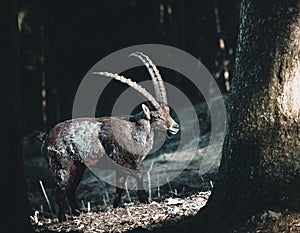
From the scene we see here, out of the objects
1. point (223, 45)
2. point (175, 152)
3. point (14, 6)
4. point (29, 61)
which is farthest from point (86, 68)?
point (14, 6)

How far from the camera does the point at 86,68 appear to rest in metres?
18.4

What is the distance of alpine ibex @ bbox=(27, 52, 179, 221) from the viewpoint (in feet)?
23.5

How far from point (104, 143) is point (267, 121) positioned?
8.91 feet

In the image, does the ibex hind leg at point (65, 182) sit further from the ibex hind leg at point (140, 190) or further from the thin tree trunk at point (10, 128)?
the thin tree trunk at point (10, 128)

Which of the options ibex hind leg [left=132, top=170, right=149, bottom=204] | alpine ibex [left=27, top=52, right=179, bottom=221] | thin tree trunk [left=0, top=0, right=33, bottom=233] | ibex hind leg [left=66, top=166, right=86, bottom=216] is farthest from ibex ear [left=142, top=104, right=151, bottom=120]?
thin tree trunk [left=0, top=0, right=33, bottom=233]

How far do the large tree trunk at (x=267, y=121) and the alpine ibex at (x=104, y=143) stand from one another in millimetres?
2407

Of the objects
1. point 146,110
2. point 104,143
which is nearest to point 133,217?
point 104,143

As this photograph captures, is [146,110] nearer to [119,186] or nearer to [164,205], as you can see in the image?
[119,186]

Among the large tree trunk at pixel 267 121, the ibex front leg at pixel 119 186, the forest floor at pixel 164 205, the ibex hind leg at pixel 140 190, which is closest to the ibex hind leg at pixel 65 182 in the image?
the forest floor at pixel 164 205

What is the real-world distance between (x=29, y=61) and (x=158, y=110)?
10231mm

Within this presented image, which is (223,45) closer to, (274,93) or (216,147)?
(216,147)

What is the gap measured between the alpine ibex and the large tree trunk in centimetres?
241

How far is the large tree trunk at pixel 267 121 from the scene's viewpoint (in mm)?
4973

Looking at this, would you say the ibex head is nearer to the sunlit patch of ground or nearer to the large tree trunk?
the sunlit patch of ground
